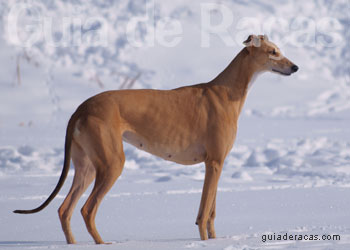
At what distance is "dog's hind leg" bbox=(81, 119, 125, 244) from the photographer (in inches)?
236

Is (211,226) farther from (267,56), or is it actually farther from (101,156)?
(267,56)

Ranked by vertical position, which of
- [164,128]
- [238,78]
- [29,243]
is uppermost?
[238,78]

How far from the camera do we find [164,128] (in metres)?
6.38

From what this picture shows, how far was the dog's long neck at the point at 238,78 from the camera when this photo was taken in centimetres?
682

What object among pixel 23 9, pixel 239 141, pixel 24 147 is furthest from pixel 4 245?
pixel 23 9

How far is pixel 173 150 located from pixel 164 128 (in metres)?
0.25

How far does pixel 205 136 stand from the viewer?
21.2 feet

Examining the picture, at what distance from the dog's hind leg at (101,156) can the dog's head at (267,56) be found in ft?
5.70

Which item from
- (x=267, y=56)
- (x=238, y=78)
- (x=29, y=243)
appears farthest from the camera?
(x=238, y=78)

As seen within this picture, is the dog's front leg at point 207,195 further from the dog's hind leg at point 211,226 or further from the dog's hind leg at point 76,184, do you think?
the dog's hind leg at point 76,184

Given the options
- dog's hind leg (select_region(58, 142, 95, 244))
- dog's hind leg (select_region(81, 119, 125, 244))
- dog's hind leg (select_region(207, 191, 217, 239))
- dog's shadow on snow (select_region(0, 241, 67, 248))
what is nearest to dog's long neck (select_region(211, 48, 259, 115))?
dog's hind leg (select_region(207, 191, 217, 239))

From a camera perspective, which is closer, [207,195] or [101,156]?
[101,156]

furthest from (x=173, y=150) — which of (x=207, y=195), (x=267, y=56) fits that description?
(x=267, y=56)

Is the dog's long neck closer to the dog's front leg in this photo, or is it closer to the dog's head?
the dog's head
